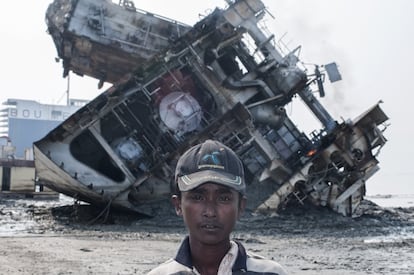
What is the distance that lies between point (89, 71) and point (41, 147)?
323cm

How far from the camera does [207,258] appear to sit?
2.05 meters

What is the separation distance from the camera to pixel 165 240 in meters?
8.90

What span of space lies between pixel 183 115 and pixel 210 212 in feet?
35.7

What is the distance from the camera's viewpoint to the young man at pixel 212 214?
2006 mm

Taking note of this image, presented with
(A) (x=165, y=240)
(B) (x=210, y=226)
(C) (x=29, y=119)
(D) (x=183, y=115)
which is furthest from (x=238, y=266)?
(C) (x=29, y=119)

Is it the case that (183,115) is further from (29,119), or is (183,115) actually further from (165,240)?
(29,119)

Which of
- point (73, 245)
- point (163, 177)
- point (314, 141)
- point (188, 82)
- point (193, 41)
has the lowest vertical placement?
point (73, 245)

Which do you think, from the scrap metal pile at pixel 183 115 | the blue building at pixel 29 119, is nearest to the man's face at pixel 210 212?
the scrap metal pile at pixel 183 115

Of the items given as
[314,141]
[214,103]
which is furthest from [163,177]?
[314,141]

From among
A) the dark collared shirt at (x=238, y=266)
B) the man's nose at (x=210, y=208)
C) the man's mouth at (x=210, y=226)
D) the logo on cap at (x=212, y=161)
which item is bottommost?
the dark collared shirt at (x=238, y=266)

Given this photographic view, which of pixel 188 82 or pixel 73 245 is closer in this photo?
pixel 73 245

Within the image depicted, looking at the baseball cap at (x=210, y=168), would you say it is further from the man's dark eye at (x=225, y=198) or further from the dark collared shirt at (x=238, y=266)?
the dark collared shirt at (x=238, y=266)

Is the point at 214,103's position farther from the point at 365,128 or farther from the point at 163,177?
the point at 365,128

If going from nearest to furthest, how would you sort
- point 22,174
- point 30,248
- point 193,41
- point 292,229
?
point 30,248 < point 292,229 < point 193,41 < point 22,174
